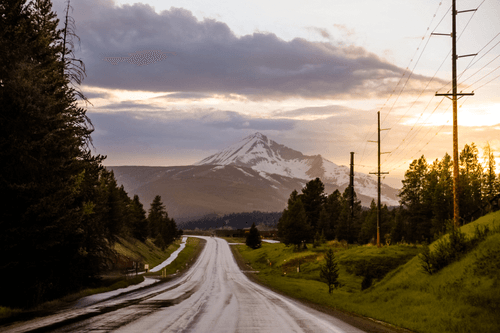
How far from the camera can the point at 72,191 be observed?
23984 millimetres

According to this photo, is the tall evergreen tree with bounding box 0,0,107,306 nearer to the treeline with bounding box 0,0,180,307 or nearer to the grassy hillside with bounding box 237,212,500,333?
the treeline with bounding box 0,0,180,307

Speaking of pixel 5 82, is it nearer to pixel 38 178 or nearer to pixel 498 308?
pixel 38 178

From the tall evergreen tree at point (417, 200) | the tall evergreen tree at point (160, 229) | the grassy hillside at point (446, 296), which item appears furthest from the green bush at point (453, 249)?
the tall evergreen tree at point (160, 229)

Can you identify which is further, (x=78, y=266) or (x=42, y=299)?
(x=78, y=266)

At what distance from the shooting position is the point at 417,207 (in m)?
92.2

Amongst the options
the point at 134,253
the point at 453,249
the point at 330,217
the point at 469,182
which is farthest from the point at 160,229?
the point at 453,249

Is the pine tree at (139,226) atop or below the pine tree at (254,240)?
atop

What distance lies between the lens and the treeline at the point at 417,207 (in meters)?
78.1

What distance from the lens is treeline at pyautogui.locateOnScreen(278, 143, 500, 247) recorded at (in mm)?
78125

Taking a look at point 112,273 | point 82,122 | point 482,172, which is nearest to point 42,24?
point 82,122

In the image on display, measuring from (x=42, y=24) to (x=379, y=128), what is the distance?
128 feet

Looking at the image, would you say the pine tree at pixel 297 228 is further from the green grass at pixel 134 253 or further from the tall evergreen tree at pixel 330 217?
the green grass at pixel 134 253

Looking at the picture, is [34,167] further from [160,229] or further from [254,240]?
[160,229]

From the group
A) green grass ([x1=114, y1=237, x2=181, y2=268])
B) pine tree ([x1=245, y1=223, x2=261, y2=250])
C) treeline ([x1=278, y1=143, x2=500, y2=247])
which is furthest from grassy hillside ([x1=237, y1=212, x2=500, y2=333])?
pine tree ([x1=245, y1=223, x2=261, y2=250])
